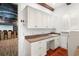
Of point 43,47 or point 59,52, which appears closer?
point 59,52

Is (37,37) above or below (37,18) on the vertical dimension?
below

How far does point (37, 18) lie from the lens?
4.78 feet

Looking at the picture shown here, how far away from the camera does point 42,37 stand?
1445mm

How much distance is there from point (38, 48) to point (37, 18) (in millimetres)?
427

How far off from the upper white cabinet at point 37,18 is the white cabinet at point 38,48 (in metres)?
0.25

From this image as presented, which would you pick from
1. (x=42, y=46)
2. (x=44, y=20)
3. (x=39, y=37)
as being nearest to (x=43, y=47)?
(x=42, y=46)

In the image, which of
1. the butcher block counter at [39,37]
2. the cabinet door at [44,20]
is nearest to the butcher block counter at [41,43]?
the butcher block counter at [39,37]

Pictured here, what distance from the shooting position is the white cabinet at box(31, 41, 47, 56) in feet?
4.49

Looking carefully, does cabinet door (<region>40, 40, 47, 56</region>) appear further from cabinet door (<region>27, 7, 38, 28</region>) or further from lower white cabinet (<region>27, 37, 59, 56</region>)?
cabinet door (<region>27, 7, 38, 28</region>)

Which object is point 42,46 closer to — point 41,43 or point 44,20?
point 41,43

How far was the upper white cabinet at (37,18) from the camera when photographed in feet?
4.53

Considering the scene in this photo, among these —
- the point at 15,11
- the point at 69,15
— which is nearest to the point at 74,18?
the point at 69,15

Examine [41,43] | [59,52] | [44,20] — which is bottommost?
[59,52]

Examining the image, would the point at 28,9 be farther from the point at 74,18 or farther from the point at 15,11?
the point at 74,18
